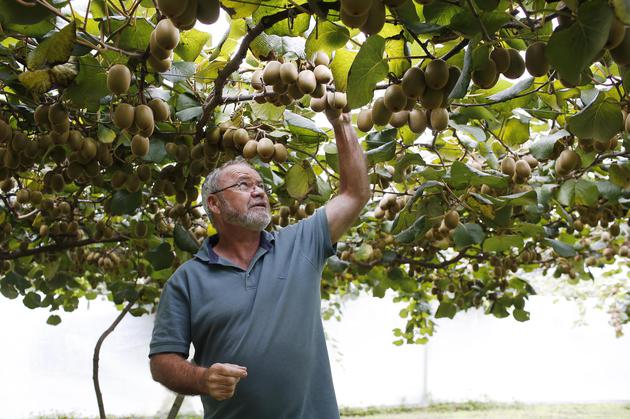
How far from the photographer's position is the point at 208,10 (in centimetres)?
96

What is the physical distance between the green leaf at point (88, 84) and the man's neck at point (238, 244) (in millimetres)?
729

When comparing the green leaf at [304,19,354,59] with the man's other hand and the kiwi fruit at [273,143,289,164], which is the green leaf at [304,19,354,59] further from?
the man's other hand

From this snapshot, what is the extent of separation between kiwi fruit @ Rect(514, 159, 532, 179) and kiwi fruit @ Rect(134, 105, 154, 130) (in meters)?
1.07

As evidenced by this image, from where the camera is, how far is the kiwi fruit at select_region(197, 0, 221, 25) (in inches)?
37.5

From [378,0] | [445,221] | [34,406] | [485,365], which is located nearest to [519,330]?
[485,365]

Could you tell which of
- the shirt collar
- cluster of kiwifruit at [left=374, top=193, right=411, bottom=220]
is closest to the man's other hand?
the shirt collar

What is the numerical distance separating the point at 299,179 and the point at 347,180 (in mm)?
248

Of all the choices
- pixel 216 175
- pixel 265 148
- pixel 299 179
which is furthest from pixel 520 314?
pixel 265 148

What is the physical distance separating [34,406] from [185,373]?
8.03 metres

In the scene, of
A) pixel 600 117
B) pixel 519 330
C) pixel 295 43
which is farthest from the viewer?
pixel 519 330

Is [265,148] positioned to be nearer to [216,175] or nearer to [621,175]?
[216,175]

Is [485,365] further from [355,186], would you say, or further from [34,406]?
[355,186]

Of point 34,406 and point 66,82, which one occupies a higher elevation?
point 66,82

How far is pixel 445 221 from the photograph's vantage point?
2221mm
